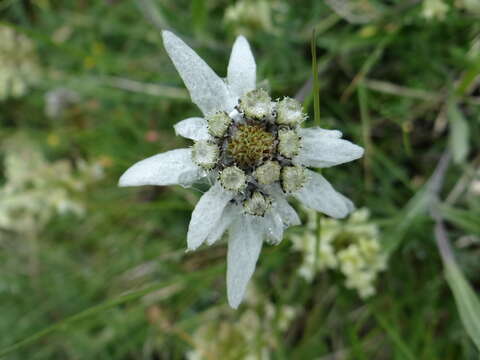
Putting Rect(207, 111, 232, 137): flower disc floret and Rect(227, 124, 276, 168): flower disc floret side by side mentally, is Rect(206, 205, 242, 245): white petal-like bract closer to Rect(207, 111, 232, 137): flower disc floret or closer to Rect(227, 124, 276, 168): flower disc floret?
Rect(227, 124, 276, 168): flower disc floret

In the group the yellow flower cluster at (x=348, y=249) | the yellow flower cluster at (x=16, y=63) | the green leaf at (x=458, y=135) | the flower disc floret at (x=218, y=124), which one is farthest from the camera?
the yellow flower cluster at (x=16, y=63)

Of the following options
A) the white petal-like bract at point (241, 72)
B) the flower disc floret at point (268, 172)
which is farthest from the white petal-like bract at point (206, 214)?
the white petal-like bract at point (241, 72)

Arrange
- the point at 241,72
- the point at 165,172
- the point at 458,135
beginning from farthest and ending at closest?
the point at 458,135, the point at 241,72, the point at 165,172

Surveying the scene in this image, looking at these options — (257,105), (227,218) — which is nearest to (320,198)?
(227,218)

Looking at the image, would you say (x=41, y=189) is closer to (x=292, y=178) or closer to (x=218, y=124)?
(x=218, y=124)

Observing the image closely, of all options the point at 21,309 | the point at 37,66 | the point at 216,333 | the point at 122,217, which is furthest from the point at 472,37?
the point at 21,309

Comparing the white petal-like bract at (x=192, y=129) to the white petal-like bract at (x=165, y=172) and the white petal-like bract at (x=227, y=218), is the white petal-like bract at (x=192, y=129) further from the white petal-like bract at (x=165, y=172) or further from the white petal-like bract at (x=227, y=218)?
the white petal-like bract at (x=227, y=218)

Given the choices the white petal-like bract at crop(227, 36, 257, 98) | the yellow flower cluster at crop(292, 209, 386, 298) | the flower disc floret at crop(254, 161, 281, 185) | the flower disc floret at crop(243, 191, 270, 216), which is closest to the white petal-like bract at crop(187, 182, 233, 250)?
the flower disc floret at crop(243, 191, 270, 216)
